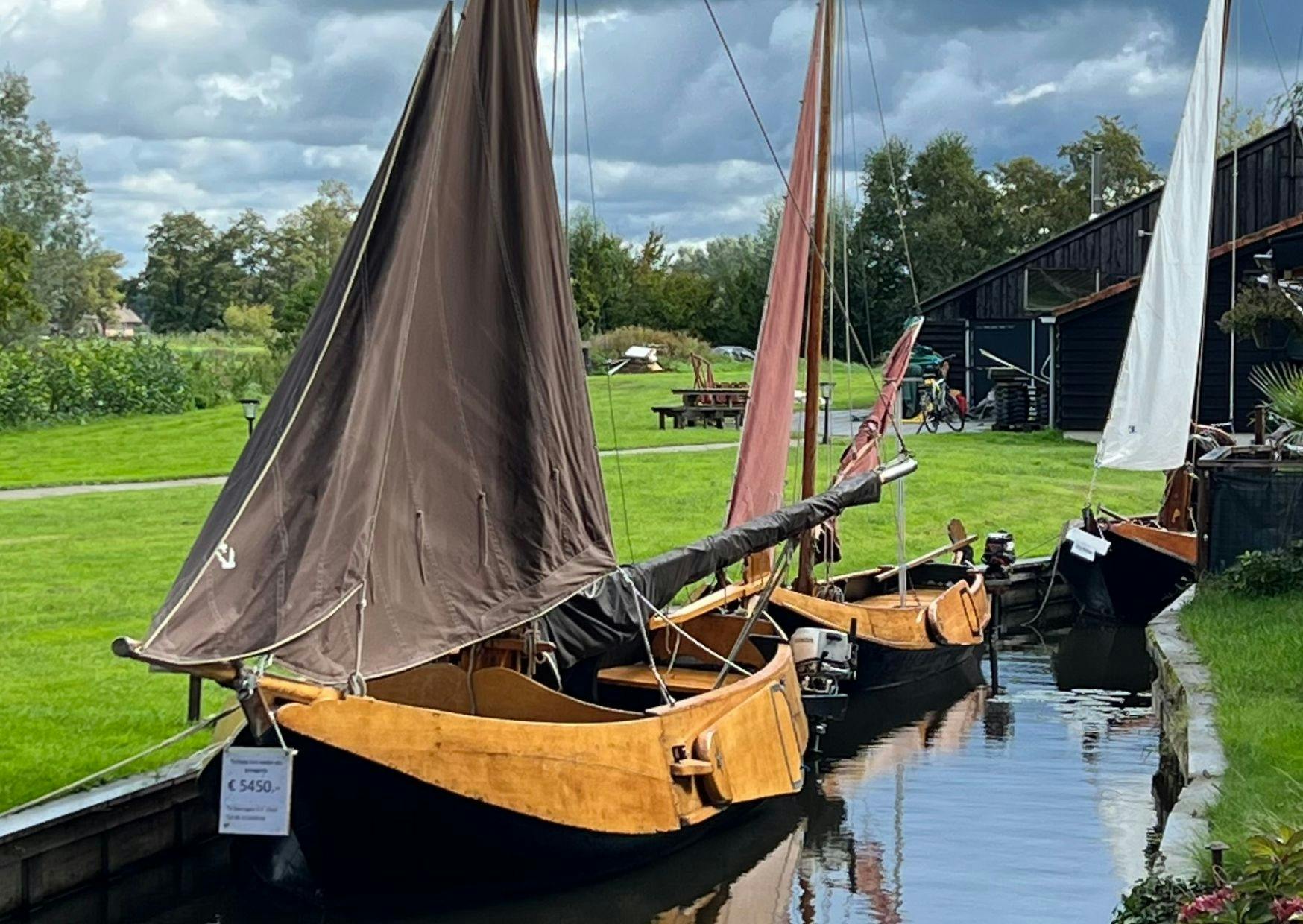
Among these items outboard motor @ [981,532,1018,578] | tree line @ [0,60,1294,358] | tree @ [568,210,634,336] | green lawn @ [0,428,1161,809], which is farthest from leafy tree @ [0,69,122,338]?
outboard motor @ [981,532,1018,578]

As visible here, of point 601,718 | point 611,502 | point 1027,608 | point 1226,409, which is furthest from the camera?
point 1226,409

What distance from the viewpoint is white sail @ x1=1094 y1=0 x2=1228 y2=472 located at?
73.1 ft

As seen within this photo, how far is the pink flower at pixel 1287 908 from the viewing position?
6.11 metres

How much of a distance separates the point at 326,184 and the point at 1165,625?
9587 centimetres

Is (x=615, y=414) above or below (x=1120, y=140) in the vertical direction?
below

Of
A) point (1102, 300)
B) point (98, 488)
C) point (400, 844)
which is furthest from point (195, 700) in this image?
point (1102, 300)

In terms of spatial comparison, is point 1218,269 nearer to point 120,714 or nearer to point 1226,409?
point 1226,409

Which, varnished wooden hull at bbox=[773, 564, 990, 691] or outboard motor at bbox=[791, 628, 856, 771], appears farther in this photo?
varnished wooden hull at bbox=[773, 564, 990, 691]

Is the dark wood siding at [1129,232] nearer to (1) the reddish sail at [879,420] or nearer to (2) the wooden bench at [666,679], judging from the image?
(1) the reddish sail at [879,420]

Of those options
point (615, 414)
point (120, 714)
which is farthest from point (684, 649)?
point (615, 414)

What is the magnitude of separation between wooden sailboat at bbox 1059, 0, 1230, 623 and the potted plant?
3.01ft

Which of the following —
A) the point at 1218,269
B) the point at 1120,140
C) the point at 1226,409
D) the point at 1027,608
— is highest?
the point at 1120,140

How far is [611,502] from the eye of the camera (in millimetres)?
28953

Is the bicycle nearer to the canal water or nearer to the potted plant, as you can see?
the potted plant
